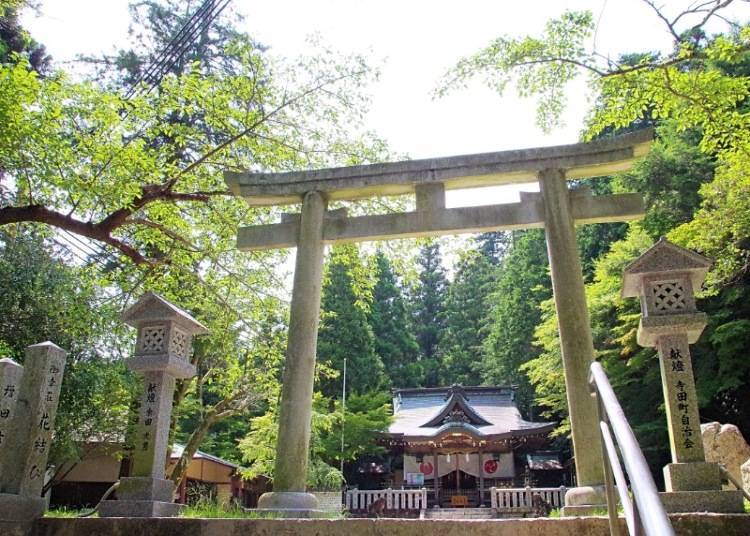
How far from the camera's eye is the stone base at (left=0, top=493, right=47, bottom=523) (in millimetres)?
4812

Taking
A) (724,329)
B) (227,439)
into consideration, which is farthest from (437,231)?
(227,439)

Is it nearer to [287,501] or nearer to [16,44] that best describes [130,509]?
[287,501]

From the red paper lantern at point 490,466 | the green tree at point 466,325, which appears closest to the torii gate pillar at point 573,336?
the red paper lantern at point 490,466

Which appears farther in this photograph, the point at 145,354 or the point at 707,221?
the point at 707,221

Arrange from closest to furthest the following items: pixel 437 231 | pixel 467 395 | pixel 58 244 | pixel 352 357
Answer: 1. pixel 437 231
2. pixel 58 244
3. pixel 467 395
4. pixel 352 357

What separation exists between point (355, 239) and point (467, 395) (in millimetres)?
22692

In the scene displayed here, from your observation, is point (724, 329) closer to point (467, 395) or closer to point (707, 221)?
point (707, 221)

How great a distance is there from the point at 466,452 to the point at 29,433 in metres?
19.4

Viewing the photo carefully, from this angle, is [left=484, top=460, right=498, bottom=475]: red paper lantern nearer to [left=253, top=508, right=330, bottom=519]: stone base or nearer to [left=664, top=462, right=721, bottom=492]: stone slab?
[left=253, top=508, right=330, bottom=519]: stone base

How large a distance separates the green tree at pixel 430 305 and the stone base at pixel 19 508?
39.4 metres

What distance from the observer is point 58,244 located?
1245 centimetres

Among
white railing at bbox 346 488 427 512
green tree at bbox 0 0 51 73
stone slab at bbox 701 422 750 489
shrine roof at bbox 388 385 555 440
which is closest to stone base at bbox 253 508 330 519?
green tree at bbox 0 0 51 73

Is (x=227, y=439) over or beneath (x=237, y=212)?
beneath

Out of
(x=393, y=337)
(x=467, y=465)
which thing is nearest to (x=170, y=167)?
(x=467, y=465)
